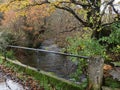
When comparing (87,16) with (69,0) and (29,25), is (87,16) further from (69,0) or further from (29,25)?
(29,25)

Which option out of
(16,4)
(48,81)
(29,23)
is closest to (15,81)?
(48,81)

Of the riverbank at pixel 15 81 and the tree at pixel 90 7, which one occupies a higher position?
the tree at pixel 90 7

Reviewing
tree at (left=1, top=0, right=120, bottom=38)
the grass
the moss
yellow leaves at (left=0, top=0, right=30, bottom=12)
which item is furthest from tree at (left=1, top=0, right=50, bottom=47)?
the moss

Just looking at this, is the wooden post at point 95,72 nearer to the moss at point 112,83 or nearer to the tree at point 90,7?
the moss at point 112,83

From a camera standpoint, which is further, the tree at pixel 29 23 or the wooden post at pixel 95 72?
the tree at pixel 29 23

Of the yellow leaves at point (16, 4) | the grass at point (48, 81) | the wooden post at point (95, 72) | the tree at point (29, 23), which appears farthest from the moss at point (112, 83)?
the tree at point (29, 23)

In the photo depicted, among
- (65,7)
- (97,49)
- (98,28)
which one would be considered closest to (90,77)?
(97,49)

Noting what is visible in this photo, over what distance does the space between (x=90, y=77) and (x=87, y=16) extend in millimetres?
6857

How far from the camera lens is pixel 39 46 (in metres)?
31.7

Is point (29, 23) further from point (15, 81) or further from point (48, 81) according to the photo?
point (48, 81)

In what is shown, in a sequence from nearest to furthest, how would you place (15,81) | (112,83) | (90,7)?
1. (112,83)
2. (15,81)
3. (90,7)

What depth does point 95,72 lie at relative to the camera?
682 centimetres

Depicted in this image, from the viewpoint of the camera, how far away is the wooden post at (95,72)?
6.78m

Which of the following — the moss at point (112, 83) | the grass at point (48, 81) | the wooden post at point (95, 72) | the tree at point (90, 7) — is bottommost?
the grass at point (48, 81)
